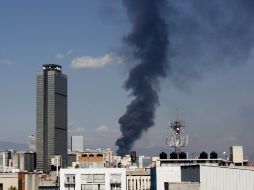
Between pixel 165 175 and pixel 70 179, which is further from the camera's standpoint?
pixel 70 179

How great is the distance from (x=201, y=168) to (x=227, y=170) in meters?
14.7

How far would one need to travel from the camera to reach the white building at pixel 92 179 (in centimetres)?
14238

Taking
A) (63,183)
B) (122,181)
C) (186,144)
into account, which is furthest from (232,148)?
(63,183)

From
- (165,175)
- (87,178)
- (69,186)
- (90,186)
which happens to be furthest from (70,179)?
(165,175)

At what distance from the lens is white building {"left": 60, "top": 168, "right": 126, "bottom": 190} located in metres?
142

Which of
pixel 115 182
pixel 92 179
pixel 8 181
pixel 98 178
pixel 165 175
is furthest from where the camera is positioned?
pixel 8 181

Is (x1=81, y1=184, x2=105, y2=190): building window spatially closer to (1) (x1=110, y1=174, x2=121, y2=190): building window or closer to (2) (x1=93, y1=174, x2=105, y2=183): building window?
(2) (x1=93, y1=174, x2=105, y2=183): building window

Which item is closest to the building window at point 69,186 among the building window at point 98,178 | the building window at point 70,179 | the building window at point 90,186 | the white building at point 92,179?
the white building at point 92,179

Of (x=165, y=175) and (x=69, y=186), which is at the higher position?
(x=165, y=175)

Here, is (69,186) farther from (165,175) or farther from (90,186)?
(165,175)

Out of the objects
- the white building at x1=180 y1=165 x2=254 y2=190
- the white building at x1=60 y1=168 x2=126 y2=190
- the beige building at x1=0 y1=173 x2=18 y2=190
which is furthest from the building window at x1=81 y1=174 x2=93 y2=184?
the beige building at x1=0 y1=173 x2=18 y2=190

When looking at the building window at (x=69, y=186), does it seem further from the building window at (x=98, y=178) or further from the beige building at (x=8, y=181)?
the beige building at (x=8, y=181)

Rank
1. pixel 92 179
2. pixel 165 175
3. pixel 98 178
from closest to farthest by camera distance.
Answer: pixel 165 175 → pixel 92 179 → pixel 98 178

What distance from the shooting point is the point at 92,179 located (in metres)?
142
